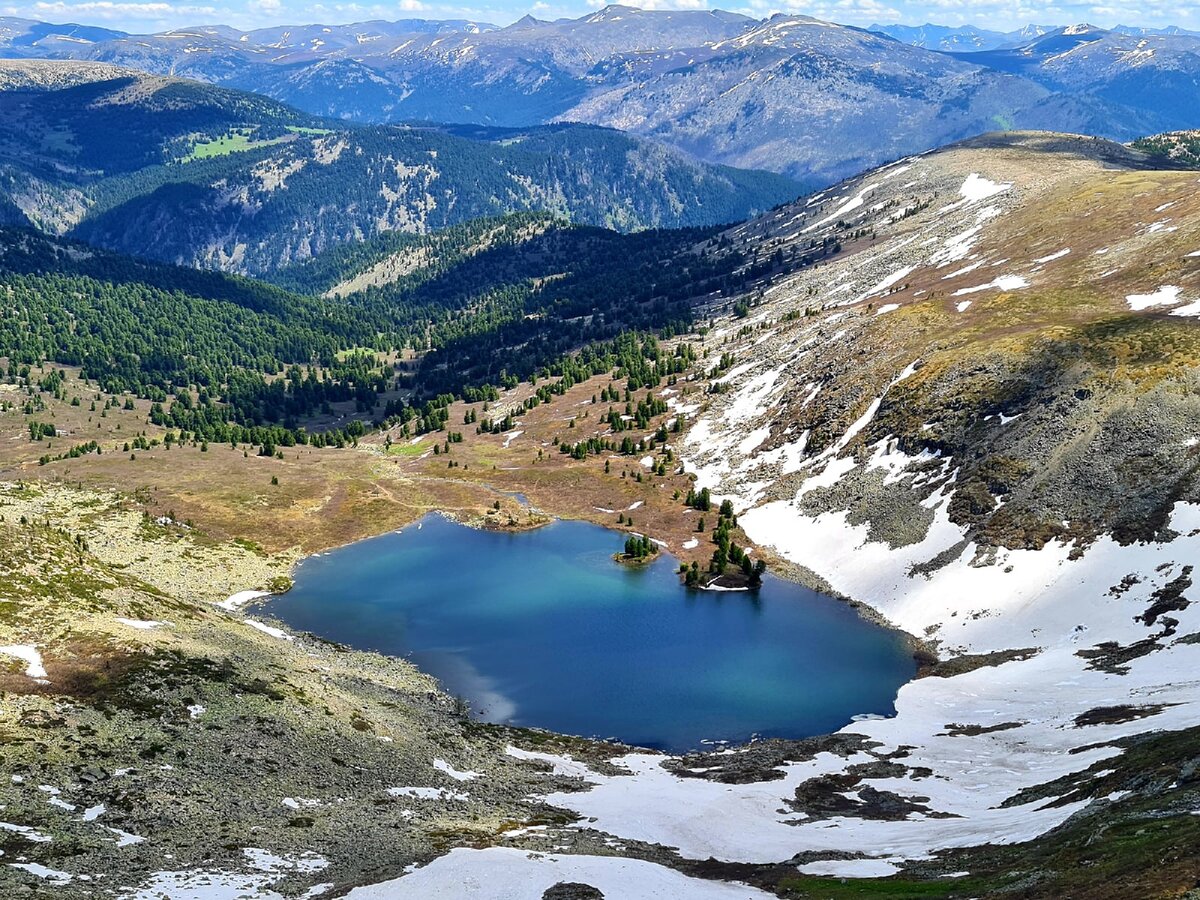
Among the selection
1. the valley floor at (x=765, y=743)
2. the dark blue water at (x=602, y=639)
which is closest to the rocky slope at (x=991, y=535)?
the valley floor at (x=765, y=743)

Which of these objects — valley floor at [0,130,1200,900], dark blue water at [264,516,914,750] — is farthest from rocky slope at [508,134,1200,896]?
dark blue water at [264,516,914,750]

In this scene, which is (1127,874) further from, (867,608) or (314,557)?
(314,557)

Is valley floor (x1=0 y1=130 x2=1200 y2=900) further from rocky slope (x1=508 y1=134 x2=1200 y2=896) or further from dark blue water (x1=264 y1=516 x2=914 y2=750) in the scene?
dark blue water (x1=264 y1=516 x2=914 y2=750)

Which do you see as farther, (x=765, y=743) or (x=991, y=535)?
(x=991, y=535)

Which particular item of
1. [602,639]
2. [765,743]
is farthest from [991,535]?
[602,639]

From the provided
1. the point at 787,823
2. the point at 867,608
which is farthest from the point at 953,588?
the point at 787,823

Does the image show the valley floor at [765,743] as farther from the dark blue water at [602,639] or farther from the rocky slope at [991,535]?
the dark blue water at [602,639]

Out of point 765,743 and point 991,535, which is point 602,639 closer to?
point 765,743

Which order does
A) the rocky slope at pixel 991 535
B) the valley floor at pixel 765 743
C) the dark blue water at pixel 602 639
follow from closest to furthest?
the valley floor at pixel 765 743 → the rocky slope at pixel 991 535 → the dark blue water at pixel 602 639

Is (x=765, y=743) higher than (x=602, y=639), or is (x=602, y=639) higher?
(x=765, y=743)
